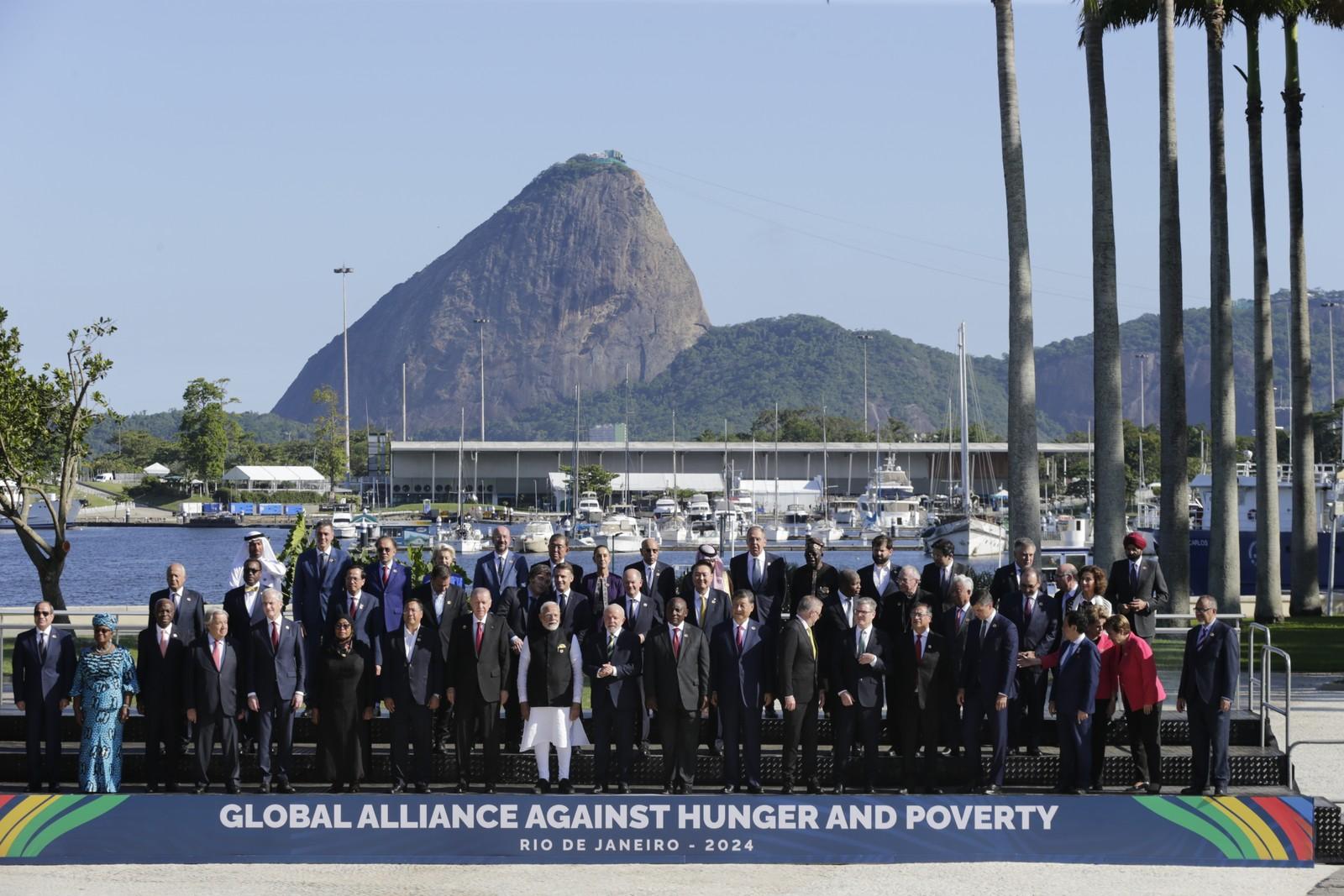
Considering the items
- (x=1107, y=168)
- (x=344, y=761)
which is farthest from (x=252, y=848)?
(x=1107, y=168)

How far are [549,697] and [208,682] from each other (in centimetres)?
296

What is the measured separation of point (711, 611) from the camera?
46.5 ft

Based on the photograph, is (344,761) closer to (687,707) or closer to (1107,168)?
(687,707)

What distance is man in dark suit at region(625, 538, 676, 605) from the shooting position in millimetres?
14688

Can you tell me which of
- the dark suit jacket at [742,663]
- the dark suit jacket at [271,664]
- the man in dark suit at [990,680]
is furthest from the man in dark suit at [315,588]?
the man in dark suit at [990,680]

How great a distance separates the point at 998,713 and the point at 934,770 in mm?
835

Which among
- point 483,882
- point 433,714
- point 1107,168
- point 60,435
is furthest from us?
point 60,435

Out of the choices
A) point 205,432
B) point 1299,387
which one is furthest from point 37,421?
point 205,432

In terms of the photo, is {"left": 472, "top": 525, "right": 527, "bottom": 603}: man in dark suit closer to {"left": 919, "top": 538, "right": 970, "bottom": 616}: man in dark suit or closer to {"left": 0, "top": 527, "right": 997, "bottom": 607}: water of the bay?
{"left": 919, "top": 538, "right": 970, "bottom": 616}: man in dark suit

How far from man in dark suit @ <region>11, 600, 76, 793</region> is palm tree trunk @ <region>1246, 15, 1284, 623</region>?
25.3 meters

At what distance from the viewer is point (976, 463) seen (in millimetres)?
145250

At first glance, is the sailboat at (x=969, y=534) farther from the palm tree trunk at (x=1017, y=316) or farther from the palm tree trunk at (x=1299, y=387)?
the palm tree trunk at (x=1017, y=316)

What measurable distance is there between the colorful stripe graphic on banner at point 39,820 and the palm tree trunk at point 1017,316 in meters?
11.8

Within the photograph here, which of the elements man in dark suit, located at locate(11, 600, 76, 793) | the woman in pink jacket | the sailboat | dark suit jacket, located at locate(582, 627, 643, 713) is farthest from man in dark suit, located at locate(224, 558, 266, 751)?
the sailboat
